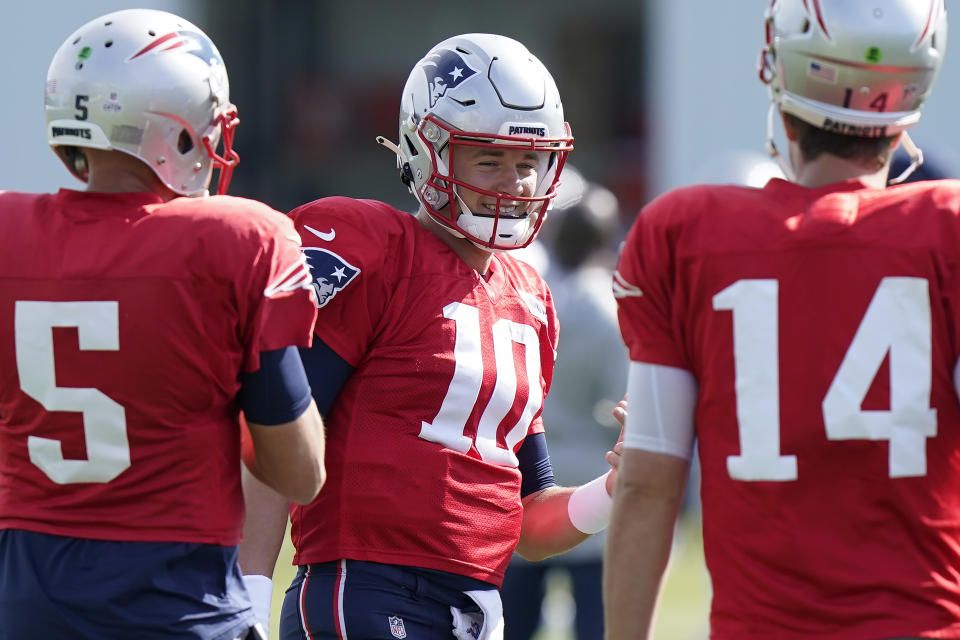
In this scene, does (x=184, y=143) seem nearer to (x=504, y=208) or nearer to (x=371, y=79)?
(x=504, y=208)

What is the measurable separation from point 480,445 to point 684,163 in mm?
9229

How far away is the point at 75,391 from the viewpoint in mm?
2428

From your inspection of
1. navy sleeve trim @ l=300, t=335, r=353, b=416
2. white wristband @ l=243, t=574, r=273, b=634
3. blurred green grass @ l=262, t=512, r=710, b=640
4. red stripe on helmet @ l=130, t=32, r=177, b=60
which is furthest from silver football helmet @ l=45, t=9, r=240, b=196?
blurred green grass @ l=262, t=512, r=710, b=640

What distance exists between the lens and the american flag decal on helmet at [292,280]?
8.05ft

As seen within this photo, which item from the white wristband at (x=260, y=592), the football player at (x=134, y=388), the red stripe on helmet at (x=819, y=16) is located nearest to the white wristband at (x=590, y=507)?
the white wristband at (x=260, y=592)

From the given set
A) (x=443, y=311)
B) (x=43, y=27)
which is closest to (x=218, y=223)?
(x=443, y=311)

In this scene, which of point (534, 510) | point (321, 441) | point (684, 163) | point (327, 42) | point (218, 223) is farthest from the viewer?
point (327, 42)

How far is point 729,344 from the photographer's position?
7.32 ft

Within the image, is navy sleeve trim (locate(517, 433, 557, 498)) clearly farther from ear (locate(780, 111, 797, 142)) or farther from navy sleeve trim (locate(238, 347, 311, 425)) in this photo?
ear (locate(780, 111, 797, 142))

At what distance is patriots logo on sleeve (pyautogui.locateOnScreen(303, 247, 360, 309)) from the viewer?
2.87 m

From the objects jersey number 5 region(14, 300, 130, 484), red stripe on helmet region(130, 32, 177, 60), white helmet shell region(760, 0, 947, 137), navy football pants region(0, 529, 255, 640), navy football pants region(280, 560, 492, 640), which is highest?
white helmet shell region(760, 0, 947, 137)

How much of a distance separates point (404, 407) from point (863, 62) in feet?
3.87

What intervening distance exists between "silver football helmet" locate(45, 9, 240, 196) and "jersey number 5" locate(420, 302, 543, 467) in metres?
0.65

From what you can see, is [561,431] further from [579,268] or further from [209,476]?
[209,476]
